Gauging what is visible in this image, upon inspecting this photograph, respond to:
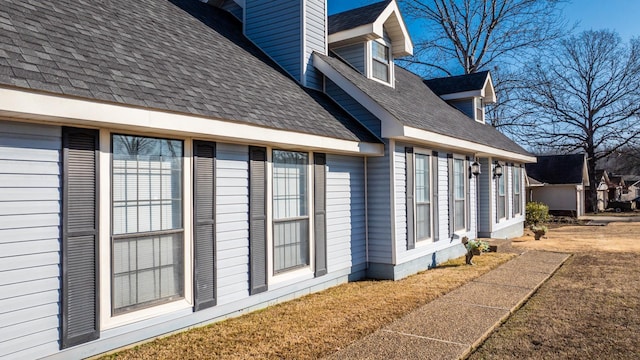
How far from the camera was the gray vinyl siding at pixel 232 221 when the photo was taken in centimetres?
589

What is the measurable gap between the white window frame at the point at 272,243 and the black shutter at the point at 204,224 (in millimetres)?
1073

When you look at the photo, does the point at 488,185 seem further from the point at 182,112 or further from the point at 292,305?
the point at 182,112

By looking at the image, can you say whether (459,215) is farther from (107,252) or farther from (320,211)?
(107,252)

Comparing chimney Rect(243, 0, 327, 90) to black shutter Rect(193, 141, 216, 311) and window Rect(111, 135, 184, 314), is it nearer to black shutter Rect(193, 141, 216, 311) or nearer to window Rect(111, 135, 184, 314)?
black shutter Rect(193, 141, 216, 311)

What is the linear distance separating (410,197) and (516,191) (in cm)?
1067

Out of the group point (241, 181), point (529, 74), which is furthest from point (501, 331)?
point (529, 74)

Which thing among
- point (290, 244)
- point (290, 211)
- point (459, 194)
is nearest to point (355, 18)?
point (459, 194)

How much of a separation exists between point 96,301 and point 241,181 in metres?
2.42

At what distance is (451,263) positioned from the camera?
10.7 meters

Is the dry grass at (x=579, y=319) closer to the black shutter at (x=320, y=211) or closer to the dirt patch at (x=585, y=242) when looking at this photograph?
the dirt patch at (x=585, y=242)

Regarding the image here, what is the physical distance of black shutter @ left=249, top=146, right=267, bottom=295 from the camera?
6320mm

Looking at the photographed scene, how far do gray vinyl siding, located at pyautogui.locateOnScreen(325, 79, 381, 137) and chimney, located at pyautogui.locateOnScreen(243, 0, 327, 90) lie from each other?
31 centimetres

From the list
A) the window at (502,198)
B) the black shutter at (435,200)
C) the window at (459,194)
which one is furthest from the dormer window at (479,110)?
the black shutter at (435,200)

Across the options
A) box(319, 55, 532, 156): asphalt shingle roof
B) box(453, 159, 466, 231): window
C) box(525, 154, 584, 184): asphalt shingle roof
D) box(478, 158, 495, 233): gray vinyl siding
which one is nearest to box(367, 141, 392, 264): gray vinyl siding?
box(319, 55, 532, 156): asphalt shingle roof
